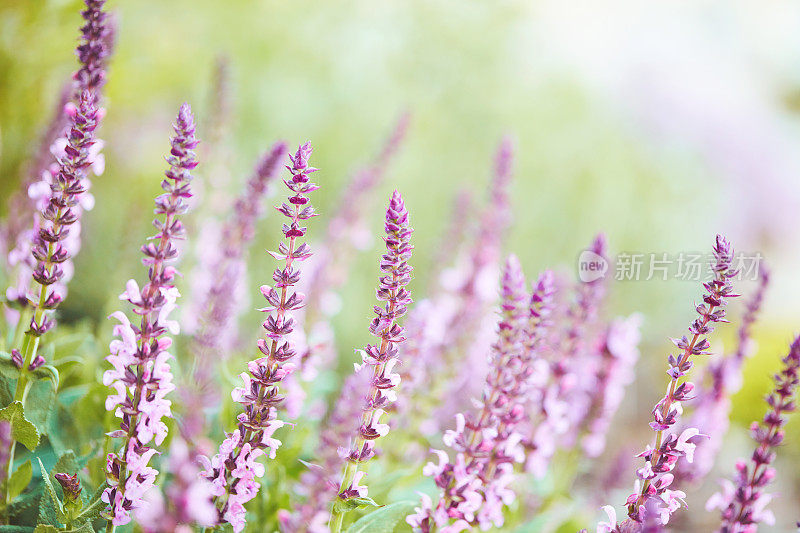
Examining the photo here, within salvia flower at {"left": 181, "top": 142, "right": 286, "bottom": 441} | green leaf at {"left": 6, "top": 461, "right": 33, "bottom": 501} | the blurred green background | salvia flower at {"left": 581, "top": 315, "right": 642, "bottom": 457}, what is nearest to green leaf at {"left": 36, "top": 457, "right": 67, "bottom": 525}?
green leaf at {"left": 6, "top": 461, "right": 33, "bottom": 501}

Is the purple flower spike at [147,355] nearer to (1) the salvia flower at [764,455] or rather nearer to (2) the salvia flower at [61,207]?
(2) the salvia flower at [61,207]

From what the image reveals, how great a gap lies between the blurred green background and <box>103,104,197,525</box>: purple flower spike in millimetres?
2406

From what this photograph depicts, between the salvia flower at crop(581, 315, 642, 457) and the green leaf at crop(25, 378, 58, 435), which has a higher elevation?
the salvia flower at crop(581, 315, 642, 457)

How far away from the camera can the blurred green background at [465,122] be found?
4551 millimetres

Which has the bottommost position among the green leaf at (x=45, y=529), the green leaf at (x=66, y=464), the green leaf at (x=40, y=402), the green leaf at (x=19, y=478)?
the green leaf at (x=45, y=529)

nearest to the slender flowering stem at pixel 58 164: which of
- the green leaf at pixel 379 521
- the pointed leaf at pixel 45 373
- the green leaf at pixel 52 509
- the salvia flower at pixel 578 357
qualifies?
the pointed leaf at pixel 45 373

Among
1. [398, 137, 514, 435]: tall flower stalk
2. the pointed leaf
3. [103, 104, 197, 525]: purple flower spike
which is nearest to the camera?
[103, 104, 197, 525]: purple flower spike

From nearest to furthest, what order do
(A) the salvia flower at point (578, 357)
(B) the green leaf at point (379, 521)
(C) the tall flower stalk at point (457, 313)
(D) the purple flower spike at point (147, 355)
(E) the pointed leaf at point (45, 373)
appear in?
(D) the purple flower spike at point (147, 355)
(E) the pointed leaf at point (45, 373)
(B) the green leaf at point (379, 521)
(A) the salvia flower at point (578, 357)
(C) the tall flower stalk at point (457, 313)

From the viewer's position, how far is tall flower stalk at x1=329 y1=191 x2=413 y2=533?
1265 mm

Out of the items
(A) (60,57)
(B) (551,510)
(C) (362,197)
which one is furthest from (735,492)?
(A) (60,57)

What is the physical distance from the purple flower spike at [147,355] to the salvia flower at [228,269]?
0.25ft

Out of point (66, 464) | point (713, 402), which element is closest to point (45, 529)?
point (66, 464)

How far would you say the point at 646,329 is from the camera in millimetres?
6559

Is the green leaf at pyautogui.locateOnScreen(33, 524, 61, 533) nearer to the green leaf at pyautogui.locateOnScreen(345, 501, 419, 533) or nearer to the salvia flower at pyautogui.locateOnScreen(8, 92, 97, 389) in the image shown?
the salvia flower at pyautogui.locateOnScreen(8, 92, 97, 389)
